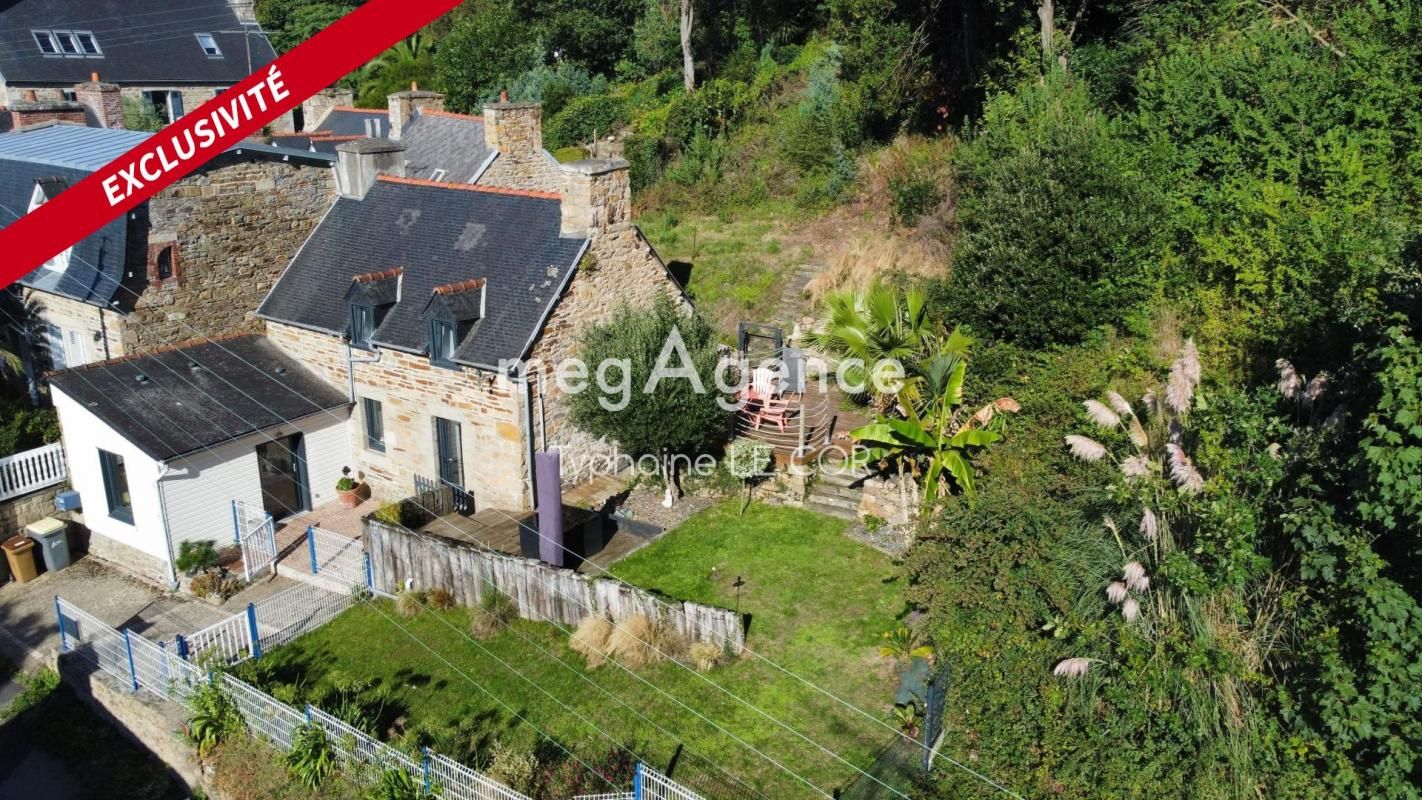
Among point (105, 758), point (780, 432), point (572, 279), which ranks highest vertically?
point (572, 279)

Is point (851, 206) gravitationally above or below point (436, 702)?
above

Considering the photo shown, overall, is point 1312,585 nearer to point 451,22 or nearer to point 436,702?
point 436,702

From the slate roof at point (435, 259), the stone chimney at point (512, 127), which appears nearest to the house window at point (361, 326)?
the slate roof at point (435, 259)

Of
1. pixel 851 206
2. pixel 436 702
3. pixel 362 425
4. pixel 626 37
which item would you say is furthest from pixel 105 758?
pixel 626 37

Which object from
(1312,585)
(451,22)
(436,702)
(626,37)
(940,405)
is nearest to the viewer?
(1312,585)

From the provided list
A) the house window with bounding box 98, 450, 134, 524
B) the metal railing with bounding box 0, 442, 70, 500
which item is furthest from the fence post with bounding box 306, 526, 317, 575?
the metal railing with bounding box 0, 442, 70, 500

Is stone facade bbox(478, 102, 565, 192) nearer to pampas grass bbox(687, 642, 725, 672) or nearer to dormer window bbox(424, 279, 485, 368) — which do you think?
dormer window bbox(424, 279, 485, 368)

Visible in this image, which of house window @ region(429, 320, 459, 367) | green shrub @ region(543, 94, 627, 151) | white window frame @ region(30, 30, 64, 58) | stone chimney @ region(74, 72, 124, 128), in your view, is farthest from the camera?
white window frame @ region(30, 30, 64, 58)
